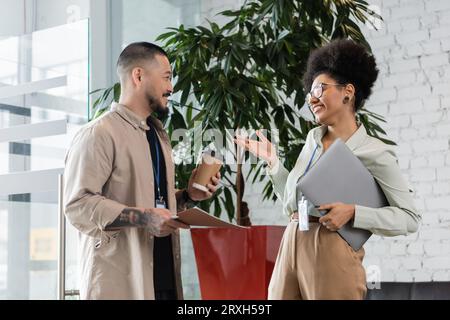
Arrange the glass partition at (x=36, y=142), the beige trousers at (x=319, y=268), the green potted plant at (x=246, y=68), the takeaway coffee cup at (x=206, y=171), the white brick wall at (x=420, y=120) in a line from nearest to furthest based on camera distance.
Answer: the beige trousers at (x=319, y=268)
the takeaway coffee cup at (x=206, y=171)
the green potted plant at (x=246, y=68)
the glass partition at (x=36, y=142)
the white brick wall at (x=420, y=120)

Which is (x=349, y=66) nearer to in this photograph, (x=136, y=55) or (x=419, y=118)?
(x=136, y=55)

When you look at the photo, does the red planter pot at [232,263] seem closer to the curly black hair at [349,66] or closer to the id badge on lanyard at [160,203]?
the id badge on lanyard at [160,203]

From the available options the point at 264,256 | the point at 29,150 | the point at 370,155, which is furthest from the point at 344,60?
the point at 29,150

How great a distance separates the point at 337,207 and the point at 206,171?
0.50 meters

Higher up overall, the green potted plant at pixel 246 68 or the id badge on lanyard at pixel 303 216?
the green potted plant at pixel 246 68

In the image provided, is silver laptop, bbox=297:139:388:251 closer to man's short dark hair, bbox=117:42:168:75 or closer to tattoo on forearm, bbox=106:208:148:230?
tattoo on forearm, bbox=106:208:148:230

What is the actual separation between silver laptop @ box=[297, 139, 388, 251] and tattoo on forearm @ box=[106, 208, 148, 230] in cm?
40

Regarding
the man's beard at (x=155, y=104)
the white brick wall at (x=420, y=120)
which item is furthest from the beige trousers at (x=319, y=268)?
the white brick wall at (x=420, y=120)

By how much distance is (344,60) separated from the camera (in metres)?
2.06

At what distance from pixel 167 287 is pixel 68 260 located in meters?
1.74

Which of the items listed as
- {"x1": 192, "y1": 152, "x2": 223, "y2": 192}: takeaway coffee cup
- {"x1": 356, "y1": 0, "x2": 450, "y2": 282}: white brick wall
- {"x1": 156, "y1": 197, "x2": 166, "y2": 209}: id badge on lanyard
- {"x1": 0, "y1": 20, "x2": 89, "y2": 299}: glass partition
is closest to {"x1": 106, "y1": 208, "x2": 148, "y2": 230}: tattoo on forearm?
{"x1": 156, "y1": 197, "x2": 166, "y2": 209}: id badge on lanyard

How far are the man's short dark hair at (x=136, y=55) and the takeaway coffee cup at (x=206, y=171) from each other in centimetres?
34

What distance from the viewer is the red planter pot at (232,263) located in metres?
2.28

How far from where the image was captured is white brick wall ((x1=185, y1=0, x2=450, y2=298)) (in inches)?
157
